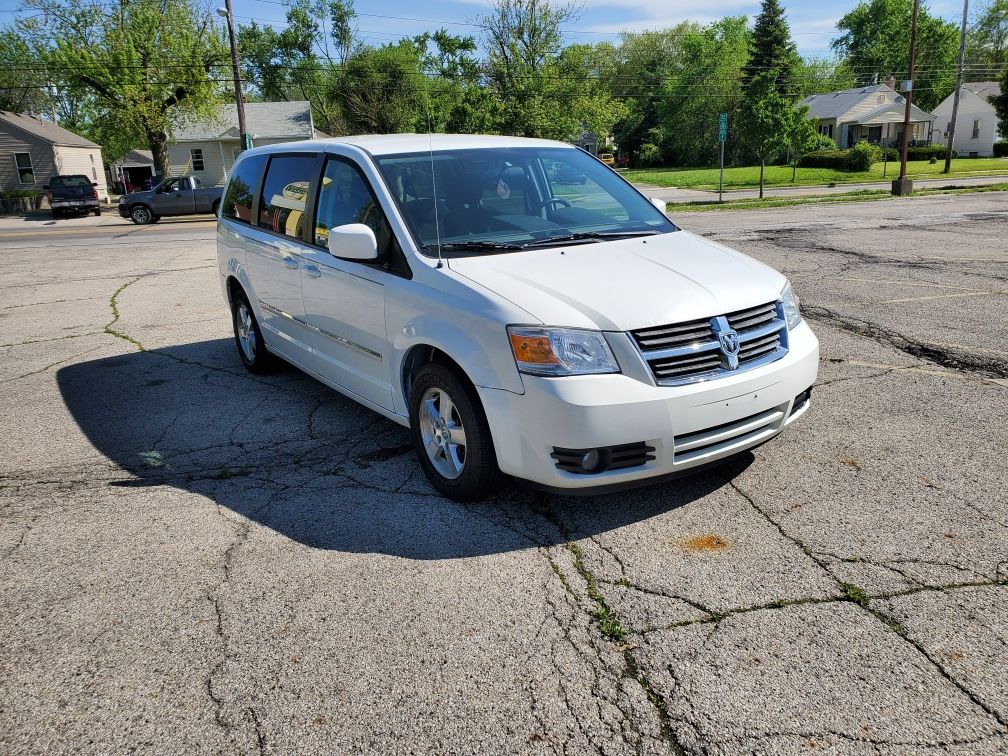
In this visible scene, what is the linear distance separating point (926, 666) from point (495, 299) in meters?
2.25

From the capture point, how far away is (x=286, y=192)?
18.7 ft

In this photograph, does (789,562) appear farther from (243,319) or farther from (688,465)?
(243,319)

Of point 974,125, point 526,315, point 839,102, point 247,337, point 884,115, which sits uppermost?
point 839,102

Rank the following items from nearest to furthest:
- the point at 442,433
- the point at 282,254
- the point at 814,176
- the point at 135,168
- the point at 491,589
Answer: the point at 491,589 < the point at 442,433 < the point at 282,254 < the point at 814,176 < the point at 135,168

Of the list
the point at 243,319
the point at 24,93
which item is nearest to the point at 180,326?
the point at 243,319

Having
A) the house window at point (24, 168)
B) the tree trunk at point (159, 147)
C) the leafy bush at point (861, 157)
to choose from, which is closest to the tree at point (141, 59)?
the tree trunk at point (159, 147)

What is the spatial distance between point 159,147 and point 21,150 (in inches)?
497

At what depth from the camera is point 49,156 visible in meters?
46.8

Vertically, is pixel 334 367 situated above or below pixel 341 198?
below

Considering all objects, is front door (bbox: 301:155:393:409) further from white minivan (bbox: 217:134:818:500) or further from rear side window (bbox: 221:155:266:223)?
rear side window (bbox: 221:155:266:223)

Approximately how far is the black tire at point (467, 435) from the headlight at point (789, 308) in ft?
5.61

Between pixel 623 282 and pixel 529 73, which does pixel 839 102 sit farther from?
pixel 623 282

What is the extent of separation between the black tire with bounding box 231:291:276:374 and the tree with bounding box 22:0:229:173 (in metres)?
36.5

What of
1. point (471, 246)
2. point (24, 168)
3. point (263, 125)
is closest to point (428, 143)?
point (471, 246)
